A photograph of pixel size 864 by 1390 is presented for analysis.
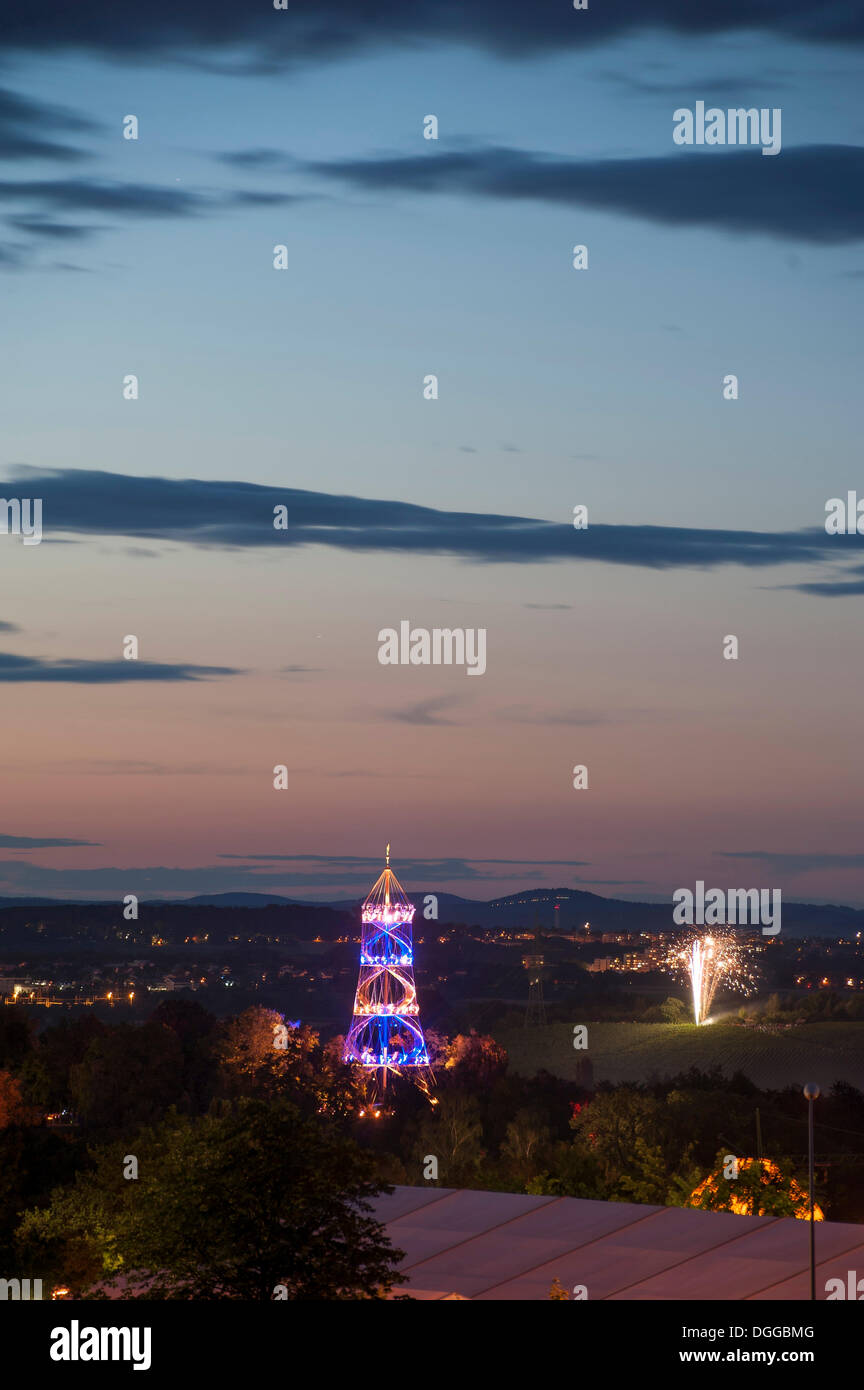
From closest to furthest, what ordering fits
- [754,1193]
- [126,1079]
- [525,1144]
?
[754,1193] → [525,1144] → [126,1079]

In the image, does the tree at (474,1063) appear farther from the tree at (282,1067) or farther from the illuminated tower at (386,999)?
the tree at (282,1067)

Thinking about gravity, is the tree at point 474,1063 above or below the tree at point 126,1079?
above

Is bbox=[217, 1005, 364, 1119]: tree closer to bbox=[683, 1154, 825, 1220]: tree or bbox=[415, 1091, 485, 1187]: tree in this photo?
bbox=[415, 1091, 485, 1187]: tree

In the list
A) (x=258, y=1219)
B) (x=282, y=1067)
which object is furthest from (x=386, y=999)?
(x=258, y=1219)

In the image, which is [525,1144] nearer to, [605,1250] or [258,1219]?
[605,1250]

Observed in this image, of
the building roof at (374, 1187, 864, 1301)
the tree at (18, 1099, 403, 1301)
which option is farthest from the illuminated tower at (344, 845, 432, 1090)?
the tree at (18, 1099, 403, 1301)

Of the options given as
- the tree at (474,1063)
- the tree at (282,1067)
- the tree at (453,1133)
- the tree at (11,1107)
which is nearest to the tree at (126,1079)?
the tree at (282,1067)
